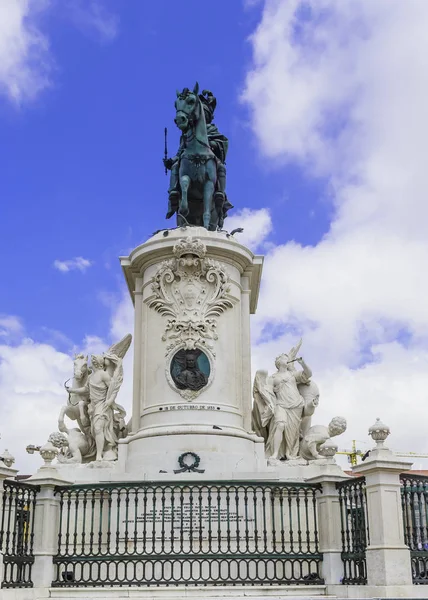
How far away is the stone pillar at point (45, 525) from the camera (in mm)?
13633

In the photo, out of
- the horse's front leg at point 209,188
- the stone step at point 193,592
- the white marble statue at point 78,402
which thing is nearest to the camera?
the stone step at point 193,592

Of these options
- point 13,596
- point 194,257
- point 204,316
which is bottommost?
point 13,596

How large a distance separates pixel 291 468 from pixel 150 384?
12.5 feet

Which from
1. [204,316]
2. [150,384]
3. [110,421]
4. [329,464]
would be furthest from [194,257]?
[329,464]

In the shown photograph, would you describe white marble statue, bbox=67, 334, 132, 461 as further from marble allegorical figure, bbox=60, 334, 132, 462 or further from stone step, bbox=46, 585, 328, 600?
stone step, bbox=46, 585, 328, 600

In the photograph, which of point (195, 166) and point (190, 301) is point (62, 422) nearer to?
point (190, 301)

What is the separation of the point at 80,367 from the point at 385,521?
923 cm

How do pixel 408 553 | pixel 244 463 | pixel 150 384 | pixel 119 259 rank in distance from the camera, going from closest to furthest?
pixel 408 553 → pixel 244 463 → pixel 150 384 → pixel 119 259

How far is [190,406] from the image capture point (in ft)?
57.9

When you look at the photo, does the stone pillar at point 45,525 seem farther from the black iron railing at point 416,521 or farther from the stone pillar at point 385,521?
the black iron railing at point 416,521

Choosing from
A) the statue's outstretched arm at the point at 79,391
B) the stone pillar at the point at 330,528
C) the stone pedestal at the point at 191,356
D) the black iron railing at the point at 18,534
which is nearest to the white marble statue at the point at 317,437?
the stone pedestal at the point at 191,356

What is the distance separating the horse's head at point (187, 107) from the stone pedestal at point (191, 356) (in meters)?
2.85

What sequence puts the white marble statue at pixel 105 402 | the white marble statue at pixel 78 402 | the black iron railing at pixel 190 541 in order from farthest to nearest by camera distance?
1. the white marble statue at pixel 78 402
2. the white marble statue at pixel 105 402
3. the black iron railing at pixel 190 541

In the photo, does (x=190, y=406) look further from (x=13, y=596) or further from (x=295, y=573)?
(x=13, y=596)
